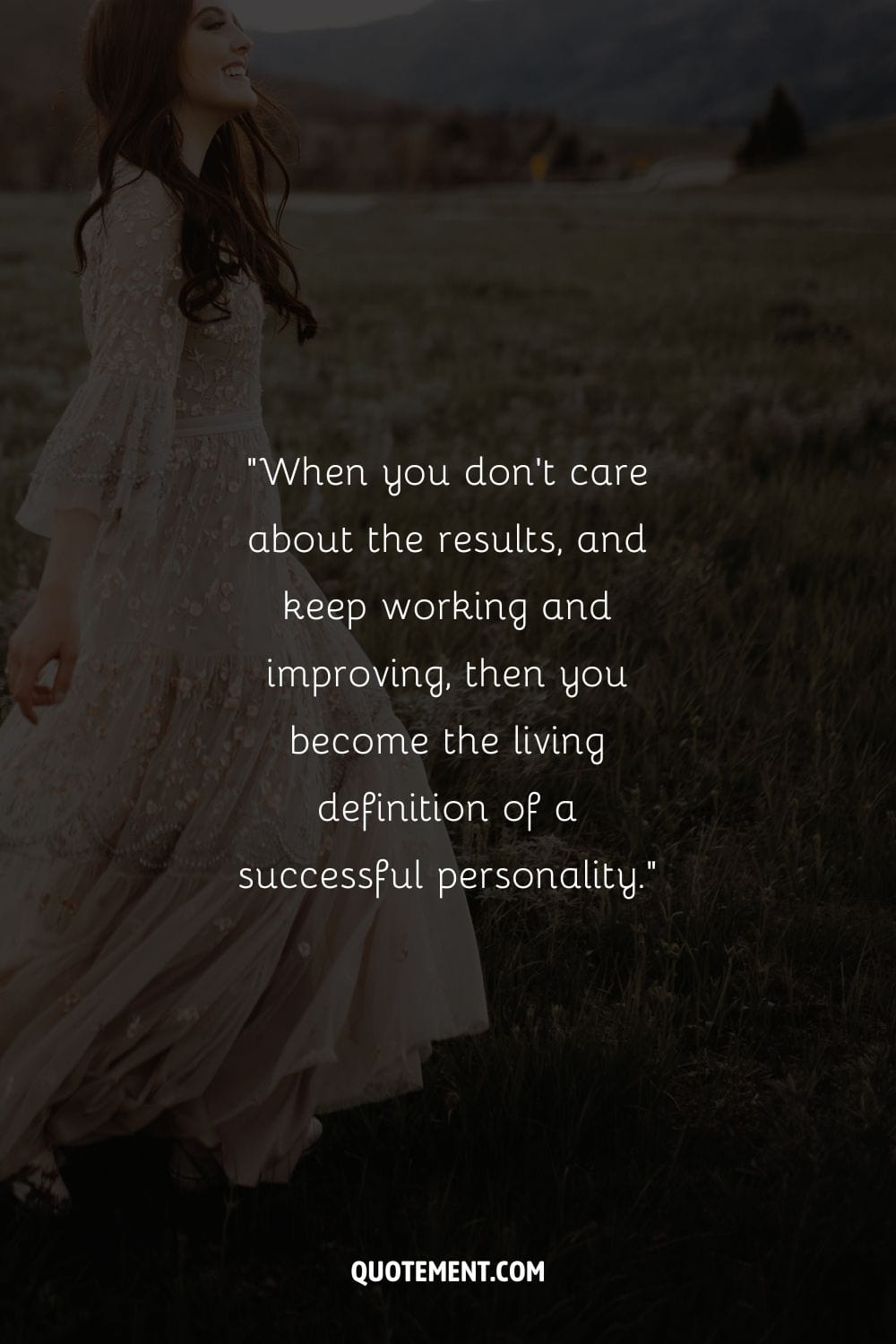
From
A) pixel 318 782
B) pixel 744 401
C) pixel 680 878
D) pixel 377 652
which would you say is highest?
pixel 744 401

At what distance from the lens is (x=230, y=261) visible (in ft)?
7.56

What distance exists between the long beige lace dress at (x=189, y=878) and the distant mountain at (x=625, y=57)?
1.02 metres

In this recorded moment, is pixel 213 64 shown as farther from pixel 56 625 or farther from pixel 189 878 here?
pixel 189 878

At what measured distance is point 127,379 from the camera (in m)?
2.21

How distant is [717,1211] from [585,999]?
0.70 meters

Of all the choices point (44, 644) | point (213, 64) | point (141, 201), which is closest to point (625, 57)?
point (213, 64)

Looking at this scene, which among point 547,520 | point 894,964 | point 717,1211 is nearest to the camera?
point 717,1211

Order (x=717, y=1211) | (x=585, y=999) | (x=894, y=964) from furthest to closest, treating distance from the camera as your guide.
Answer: (x=894, y=964) → (x=585, y=999) → (x=717, y=1211)

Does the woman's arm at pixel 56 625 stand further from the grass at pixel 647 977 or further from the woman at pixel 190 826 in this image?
the grass at pixel 647 977

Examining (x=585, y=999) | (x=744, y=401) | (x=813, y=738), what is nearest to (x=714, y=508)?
(x=813, y=738)

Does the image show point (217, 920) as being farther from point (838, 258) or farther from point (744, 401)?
point (838, 258)

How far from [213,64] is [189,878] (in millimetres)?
1648

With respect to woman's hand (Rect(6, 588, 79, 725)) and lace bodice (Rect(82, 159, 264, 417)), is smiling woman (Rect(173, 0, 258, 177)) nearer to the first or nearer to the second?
lace bodice (Rect(82, 159, 264, 417))

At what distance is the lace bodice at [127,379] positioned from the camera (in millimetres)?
2193
